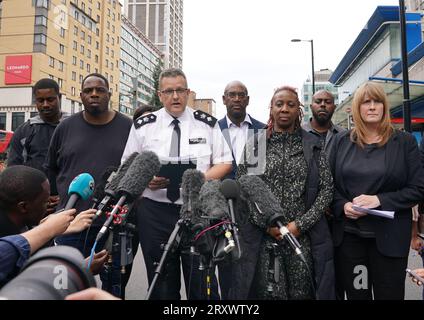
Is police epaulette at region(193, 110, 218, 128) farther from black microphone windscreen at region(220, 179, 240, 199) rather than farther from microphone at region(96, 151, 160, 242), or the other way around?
black microphone windscreen at region(220, 179, 240, 199)

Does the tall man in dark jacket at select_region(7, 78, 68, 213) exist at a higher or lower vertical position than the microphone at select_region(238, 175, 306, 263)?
higher

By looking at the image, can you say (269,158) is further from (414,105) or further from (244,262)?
(414,105)

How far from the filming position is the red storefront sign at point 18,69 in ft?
146

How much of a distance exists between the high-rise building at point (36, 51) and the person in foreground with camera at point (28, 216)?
4463 centimetres

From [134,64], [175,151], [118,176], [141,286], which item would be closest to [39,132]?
[175,151]

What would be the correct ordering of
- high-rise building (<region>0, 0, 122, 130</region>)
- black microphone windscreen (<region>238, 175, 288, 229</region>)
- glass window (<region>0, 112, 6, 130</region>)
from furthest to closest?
glass window (<region>0, 112, 6, 130</region>), high-rise building (<region>0, 0, 122, 130</region>), black microphone windscreen (<region>238, 175, 288, 229</region>)

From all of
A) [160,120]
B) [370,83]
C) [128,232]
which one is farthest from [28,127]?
[370,83]

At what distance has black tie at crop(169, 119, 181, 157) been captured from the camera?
9.41 ft

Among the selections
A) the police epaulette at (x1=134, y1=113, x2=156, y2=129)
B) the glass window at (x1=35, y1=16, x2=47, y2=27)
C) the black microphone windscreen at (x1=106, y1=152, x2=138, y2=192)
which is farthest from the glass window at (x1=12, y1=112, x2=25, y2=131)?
the black microphone windscreen at (x1=106, y1=152, x2=138, y2=192)

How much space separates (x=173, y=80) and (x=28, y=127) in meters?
2.01

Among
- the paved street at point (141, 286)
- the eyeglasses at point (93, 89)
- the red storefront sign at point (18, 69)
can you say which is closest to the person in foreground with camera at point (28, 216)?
the eyeglasses at point (93, 89)

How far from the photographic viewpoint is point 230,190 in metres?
1.97

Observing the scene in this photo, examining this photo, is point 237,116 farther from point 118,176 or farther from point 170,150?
point 118,176
